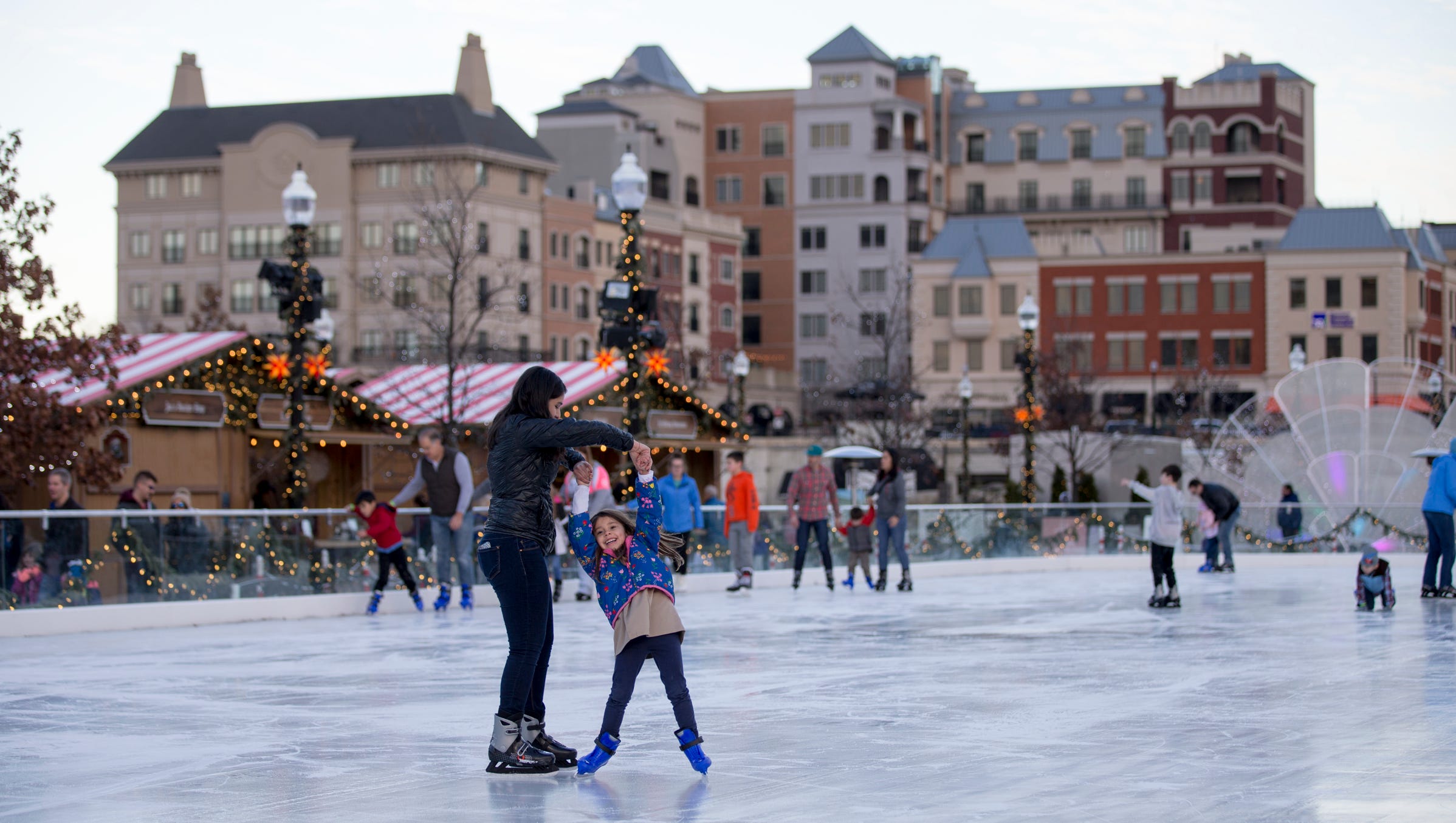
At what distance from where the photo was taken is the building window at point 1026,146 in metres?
100

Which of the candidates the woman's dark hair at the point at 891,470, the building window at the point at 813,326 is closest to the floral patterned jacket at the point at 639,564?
the woman's dark hair at the point at 891,470

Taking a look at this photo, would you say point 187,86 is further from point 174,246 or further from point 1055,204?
point 1055,204

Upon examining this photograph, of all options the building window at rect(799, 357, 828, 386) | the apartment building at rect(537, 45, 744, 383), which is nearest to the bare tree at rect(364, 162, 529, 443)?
the apartment building at rect(537, 45, 744, 383)

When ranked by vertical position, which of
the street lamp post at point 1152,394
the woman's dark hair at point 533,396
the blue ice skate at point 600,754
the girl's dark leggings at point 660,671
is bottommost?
the blue ice skate at point 600,754

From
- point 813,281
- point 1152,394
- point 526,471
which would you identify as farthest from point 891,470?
point 813,281

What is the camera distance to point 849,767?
27.8ft

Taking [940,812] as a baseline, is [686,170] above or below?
above

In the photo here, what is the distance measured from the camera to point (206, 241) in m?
76.4

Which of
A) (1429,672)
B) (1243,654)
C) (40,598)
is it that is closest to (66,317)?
(40,598)

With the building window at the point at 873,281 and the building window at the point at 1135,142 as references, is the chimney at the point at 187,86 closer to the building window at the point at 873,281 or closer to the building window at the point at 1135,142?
the building window at the point at 873,281

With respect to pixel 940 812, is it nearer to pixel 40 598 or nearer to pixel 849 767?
A: pixel 849 767

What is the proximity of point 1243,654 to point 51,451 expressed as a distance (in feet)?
49.6

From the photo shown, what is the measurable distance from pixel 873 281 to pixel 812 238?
157 inches

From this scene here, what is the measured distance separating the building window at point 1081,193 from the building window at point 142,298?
159 ft
